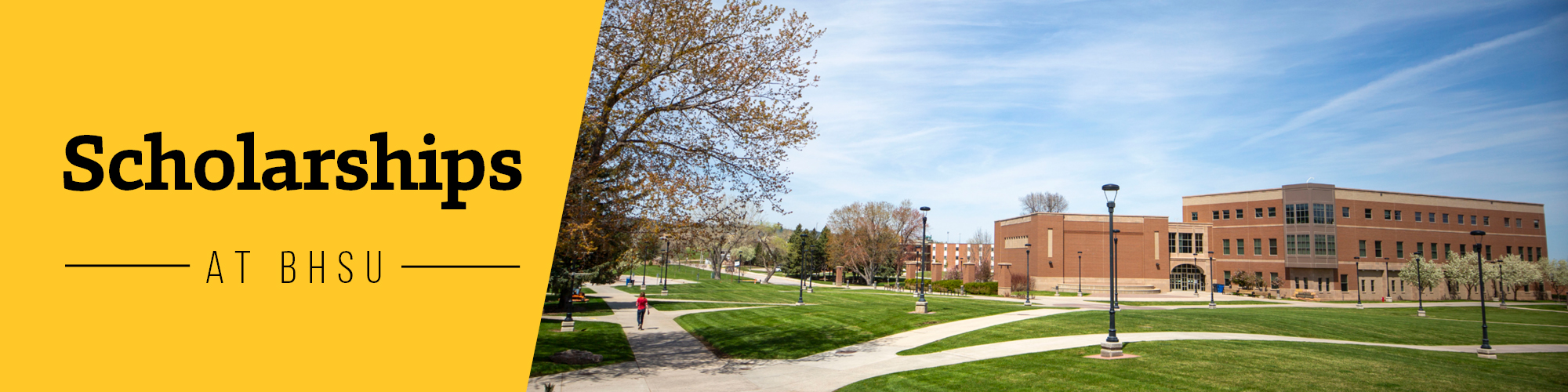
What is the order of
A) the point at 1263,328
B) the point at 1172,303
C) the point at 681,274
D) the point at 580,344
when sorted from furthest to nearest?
the point at 681,274
the point at 1172,303
the point at 1263,328
the point at 580,344

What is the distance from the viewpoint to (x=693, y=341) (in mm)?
20734

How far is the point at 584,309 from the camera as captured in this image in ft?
111

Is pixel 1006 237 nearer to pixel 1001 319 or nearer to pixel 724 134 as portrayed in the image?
pixel 1001 319

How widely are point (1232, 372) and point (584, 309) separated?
2757cm

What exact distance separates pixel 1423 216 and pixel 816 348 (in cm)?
7702

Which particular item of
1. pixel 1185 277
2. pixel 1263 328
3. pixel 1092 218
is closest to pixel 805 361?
pixel 1263 328

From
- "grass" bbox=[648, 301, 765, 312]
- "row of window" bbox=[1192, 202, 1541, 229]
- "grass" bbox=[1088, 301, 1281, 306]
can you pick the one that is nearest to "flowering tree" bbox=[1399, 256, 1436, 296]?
"row of window" bbox=[1192, 202, 1541, 229]

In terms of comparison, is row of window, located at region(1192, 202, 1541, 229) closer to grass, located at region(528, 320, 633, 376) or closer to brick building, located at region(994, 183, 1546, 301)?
brick building, located at region(994, 183, 1546, 301)

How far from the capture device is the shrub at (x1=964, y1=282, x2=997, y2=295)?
2131 inches

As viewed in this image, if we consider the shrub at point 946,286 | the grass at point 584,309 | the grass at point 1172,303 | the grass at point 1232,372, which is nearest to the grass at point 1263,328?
the grass at point 1232,372

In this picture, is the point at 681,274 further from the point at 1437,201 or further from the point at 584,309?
the point at 1437,201

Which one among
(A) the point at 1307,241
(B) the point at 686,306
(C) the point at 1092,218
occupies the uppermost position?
(C) the point at 1092,218

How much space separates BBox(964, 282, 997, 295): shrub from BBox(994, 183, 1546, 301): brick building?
420 inches

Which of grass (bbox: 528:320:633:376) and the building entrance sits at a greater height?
grass (bbox: 528:320:633:376)
